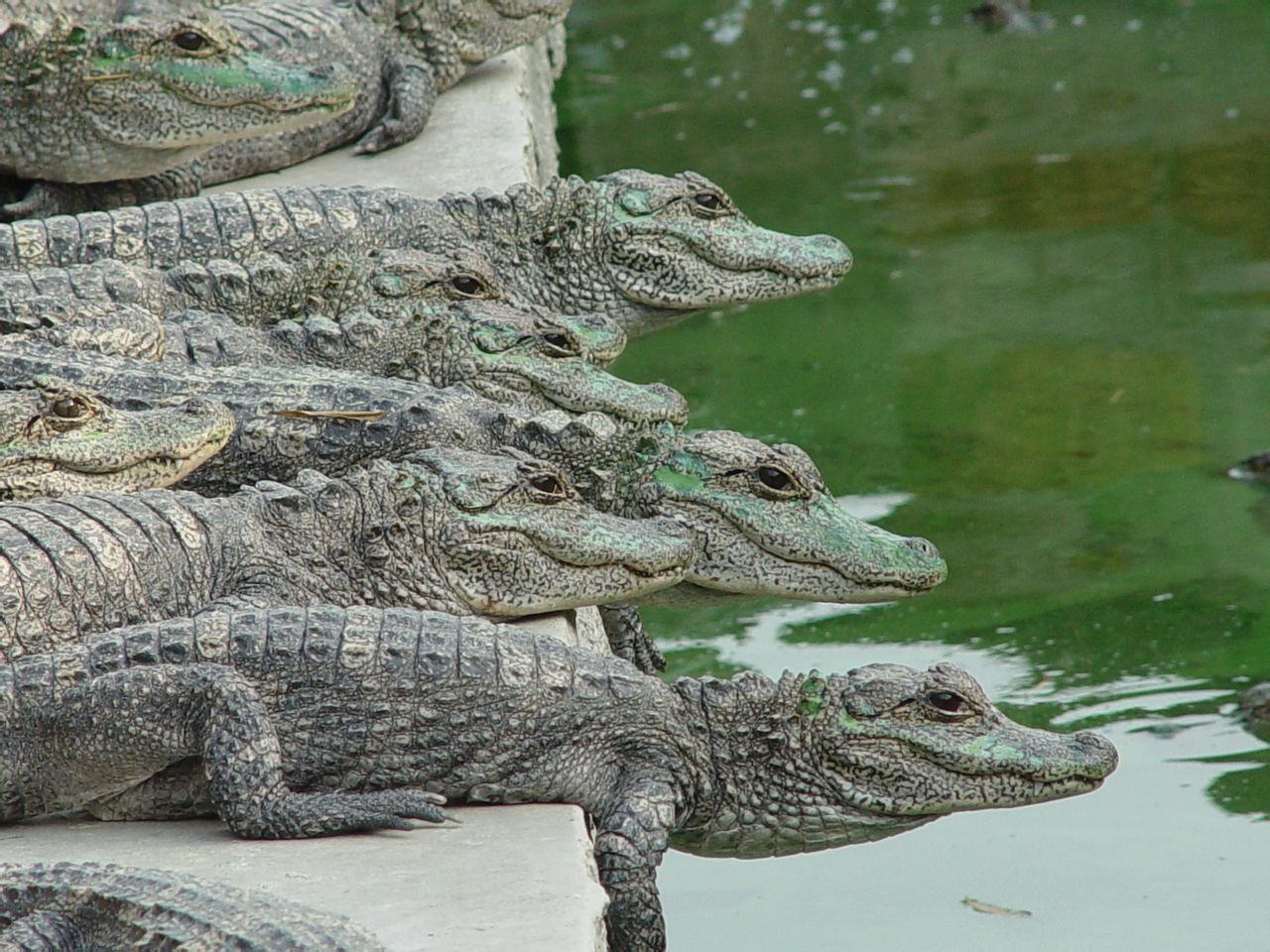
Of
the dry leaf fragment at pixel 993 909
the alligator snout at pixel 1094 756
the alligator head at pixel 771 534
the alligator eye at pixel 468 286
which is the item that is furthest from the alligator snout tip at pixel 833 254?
the alligator snout at pixel 1094 756

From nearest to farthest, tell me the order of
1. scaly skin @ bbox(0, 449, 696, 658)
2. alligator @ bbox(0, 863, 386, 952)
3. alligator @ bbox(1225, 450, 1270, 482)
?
alligator @ bbox(0, 863, 386, 952)
scaly skin @ bbox(0, 449, 696, 658)
alligator @ bbox(1225, 450, 1270, 482)

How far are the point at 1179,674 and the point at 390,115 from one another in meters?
3.48

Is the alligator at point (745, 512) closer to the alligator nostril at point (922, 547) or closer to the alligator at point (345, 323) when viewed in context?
the alligator nostril at point (922, 547)

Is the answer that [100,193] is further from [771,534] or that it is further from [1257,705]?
[1257,705]

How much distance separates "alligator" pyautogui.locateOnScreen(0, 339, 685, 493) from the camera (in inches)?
166

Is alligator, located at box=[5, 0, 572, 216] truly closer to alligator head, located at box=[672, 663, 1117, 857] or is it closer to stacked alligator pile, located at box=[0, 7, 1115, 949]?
stacked alligator pile, located at box=[0, 7, 1115, 949]

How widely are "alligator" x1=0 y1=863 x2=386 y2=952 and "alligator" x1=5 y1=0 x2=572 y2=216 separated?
387cm

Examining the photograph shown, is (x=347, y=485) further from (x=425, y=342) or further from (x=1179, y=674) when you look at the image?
(x=1179, y=674)

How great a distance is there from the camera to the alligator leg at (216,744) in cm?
304

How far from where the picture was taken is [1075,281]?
8.56 metres

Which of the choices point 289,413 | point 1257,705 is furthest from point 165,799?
point 1257,705

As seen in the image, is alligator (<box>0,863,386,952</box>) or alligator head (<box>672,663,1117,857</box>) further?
alligator head (<box>672,663,1117,857</box>)

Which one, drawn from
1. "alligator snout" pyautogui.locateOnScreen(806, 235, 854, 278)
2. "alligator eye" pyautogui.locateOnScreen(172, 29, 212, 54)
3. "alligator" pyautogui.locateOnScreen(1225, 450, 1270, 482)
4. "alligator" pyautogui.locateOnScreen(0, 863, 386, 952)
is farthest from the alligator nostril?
"alligator eye" pyautogui.locateOnScreen(172, 29, 212, 54)

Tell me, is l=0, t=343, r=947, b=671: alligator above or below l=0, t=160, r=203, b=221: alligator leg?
below
